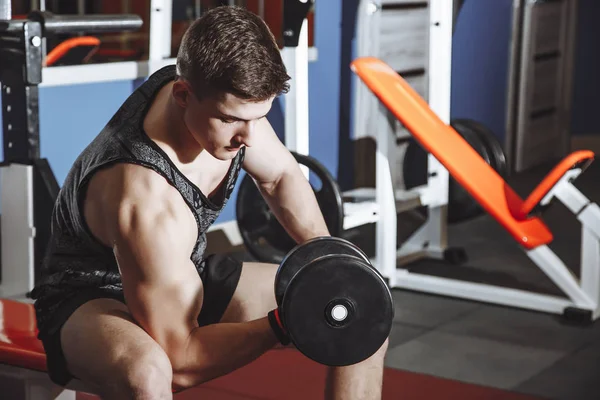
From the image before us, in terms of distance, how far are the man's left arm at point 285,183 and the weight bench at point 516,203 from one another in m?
1.32

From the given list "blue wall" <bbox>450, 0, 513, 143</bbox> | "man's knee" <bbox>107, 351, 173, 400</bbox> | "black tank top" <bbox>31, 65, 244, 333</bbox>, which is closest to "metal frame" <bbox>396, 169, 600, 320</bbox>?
"black tank top" <bbox>31, 65, 244, 333</bbox>

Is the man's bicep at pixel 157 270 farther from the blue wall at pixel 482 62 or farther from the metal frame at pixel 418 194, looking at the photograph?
the blue wall at pixel 482 62

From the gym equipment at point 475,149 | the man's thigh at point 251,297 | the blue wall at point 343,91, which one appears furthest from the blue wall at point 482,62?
the man's thigh at point 251,297

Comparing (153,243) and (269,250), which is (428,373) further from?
(153,243)

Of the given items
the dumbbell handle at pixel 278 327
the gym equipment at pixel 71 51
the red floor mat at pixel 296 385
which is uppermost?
the gym equipment at pixel 71 51

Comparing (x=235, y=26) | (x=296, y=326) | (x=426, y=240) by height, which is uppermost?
(x=235, y=26)

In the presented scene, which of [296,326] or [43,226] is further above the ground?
[296,326]

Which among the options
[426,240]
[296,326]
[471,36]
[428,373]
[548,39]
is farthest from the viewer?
[548,39]

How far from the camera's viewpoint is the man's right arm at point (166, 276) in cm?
152

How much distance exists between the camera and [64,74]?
10.4 feet

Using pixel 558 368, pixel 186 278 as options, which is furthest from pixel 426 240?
pixel 186 278

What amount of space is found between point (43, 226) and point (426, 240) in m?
1.70

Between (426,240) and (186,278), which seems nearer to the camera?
(186,278)

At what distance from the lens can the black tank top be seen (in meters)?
1.60
